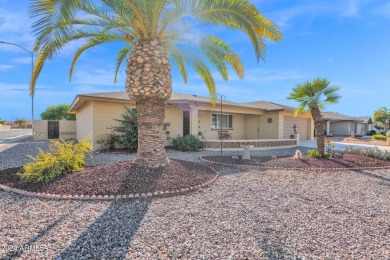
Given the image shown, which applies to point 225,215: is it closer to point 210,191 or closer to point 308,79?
point 210,191

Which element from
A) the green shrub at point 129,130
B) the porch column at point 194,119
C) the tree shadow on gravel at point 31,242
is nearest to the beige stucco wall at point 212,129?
the porch column at point 194,119

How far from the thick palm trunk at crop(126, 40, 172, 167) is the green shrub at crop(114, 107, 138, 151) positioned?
584cm

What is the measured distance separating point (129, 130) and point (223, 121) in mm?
9506

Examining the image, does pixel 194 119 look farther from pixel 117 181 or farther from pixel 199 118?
pixel 117 181

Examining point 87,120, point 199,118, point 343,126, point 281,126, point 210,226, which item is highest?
point 199,118

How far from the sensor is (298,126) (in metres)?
22.7

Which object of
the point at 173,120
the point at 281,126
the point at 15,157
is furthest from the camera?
the point at 281,126

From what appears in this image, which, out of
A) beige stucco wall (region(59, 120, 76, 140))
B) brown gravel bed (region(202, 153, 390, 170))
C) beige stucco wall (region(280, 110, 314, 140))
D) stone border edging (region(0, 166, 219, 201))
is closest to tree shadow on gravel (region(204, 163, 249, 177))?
brown gravel bed (region(202, 153, 390, 170))

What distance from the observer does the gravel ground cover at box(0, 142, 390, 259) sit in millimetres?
2852

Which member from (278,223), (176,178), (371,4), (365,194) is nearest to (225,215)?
(278,223)

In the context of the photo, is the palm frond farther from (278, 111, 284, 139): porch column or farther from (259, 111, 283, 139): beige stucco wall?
(278, 111, 284, 139): porch column

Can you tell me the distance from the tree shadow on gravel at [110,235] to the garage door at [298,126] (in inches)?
766

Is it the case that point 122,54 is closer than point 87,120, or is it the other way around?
point 122,54

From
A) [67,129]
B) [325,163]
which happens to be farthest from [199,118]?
[67,129]
